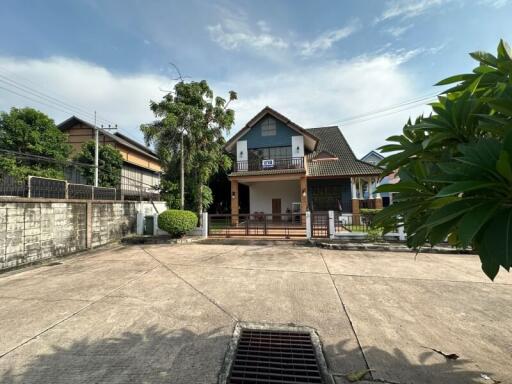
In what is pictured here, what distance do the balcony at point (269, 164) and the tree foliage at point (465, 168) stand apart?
545 inches

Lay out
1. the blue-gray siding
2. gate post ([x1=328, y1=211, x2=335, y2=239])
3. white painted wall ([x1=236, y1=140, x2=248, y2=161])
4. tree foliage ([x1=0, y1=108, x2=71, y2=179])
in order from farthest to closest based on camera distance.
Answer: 1. white painted wall ([x1=236, y1=140, x2=248, y2=161])
2. the blue-gray siding
3. tree foliage ([x1=0, y1=108, x2=71, y2=179])
4. gate post ([x1=328, y1=211, x2=335, y2=239])

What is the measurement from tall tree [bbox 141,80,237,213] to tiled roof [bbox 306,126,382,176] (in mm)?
6565

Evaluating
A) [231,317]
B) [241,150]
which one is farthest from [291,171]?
[231,317]

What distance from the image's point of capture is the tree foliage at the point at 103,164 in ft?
50.9

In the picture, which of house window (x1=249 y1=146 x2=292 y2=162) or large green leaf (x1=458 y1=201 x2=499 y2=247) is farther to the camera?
house window (x1=249 y1=146 x2=292 y2=162)

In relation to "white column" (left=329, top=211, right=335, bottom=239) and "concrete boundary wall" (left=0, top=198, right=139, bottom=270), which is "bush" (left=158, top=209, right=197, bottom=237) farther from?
"white column" (left=329, top=211, right=335, bottom=239)

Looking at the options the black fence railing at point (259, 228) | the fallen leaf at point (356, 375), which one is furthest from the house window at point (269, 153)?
the fallen leaf at point (356, 375)

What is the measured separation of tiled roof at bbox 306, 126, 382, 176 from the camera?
14.9 m

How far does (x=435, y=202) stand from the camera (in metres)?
1.13

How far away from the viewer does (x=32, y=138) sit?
546 inches

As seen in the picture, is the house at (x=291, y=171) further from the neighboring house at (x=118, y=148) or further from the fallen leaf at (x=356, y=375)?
the fallen leaf at (x=356, y=375)

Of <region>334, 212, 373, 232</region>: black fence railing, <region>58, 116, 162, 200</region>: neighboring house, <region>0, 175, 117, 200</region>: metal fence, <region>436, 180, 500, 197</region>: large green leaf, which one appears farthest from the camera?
<region>58, 116, 162, 200</region>: neighboring house

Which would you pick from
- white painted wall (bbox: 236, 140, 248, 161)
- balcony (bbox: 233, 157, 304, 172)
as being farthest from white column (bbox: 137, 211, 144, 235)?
white painted wall (bbox: 236, 140, 248, 161)

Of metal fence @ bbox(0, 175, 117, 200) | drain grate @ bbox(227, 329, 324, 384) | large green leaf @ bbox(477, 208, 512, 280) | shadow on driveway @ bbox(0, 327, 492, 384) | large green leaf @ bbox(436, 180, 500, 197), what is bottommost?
drain grate @ bbox(227, 329, 324, 384)
